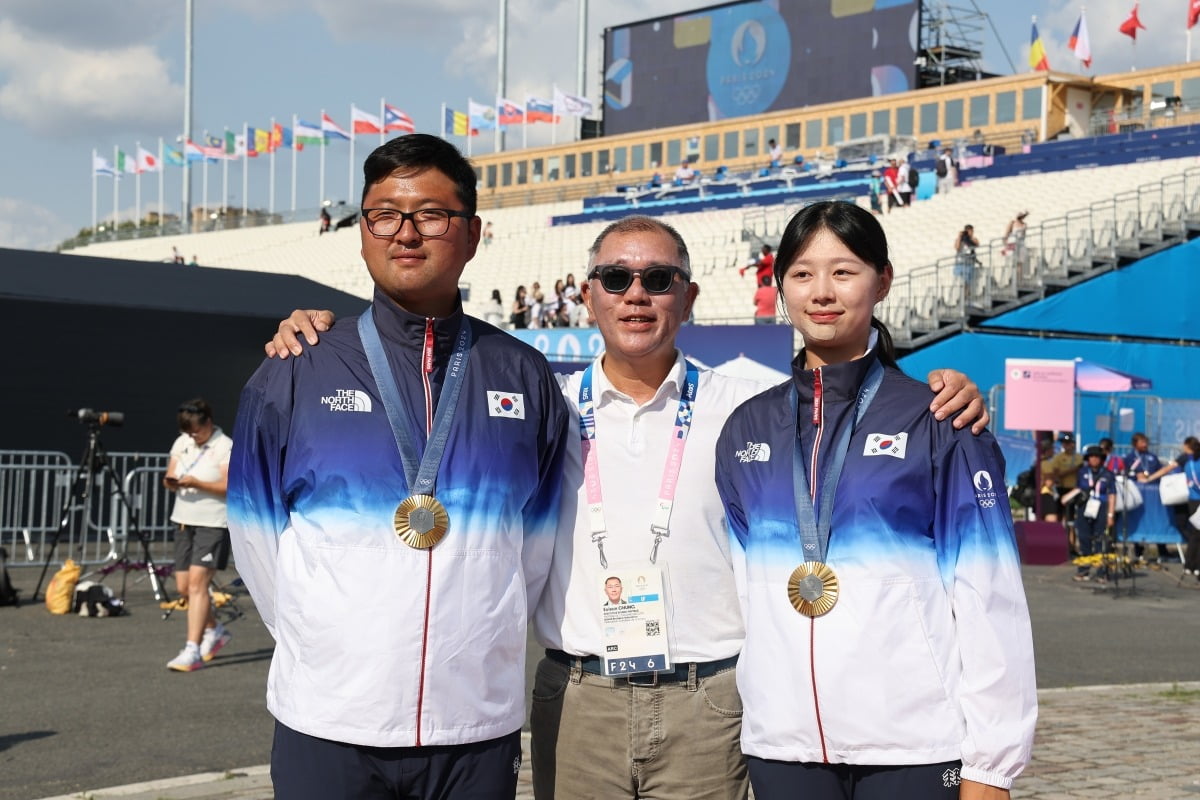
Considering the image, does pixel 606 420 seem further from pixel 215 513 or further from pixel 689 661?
pixel 215 513

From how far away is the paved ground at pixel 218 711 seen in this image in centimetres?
665

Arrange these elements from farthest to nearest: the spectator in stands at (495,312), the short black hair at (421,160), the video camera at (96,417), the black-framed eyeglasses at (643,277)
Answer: the spectator in stands at (495,312), the video camera at (96,417), the black-framed eyeglasses at (643,277), the short black hair at (421,160)

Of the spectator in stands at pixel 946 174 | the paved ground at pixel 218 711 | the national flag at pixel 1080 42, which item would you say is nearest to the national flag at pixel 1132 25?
the national flag at pixel 1080 42

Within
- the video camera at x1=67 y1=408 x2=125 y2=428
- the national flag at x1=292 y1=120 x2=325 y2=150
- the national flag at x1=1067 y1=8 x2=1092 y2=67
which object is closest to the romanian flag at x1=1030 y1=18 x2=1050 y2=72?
the national flag at x1=1067 y1=8 x2=1092 y2=67

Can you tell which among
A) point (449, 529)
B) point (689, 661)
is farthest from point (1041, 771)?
point (449, 529)

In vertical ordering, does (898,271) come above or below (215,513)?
above

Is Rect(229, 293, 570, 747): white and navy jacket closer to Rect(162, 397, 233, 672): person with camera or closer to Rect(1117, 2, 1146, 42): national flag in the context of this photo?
Rect(162, 397, 233, 672): person with camera

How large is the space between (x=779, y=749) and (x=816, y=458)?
681 mm

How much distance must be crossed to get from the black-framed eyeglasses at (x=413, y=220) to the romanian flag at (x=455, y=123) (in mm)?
59608

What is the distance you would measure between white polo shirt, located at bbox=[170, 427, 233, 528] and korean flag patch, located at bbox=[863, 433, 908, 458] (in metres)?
7.62

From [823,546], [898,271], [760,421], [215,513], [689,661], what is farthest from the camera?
[898,271]

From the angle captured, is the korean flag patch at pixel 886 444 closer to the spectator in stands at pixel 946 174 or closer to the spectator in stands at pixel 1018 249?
the spectator in stands at pixel 1018 249

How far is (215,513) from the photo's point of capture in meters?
10.3

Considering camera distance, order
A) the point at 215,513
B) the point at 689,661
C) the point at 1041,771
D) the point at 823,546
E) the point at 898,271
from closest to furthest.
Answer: the point at 823,546 → the point at 689,661 → the point at 1041,771 → the point at 215,513 → the point at 898,271
